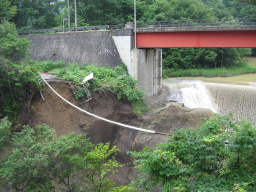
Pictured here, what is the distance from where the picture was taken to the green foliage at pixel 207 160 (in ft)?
25.5

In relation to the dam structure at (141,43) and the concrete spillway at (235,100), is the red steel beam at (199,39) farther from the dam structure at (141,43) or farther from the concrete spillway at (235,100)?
the concrete spillway at (235,100)

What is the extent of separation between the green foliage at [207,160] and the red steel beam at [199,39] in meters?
14.2

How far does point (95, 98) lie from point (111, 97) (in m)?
1.39

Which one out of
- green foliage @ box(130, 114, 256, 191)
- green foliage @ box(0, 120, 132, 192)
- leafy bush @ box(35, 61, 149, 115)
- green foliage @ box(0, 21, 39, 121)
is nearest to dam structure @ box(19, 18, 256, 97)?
leafy bush @ box(35, 61, 149, 115)

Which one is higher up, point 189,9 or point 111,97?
point 189,9

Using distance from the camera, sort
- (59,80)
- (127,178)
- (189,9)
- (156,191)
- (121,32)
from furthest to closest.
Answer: (189,9) < (121,32) < (59,80) < (127,178) < (156,191)

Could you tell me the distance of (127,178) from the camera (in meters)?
16.4

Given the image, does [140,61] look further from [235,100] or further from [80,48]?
[235,100]

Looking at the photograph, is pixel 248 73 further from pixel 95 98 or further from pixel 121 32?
pixel 95 98

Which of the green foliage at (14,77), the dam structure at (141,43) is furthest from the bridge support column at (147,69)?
the green foliage at (14,77)

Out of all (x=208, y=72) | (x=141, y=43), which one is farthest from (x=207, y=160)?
(x=208, y=72)

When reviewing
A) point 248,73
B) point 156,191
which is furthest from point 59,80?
point 248,73

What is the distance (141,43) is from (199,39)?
539cm

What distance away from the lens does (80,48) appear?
26.4 metres
